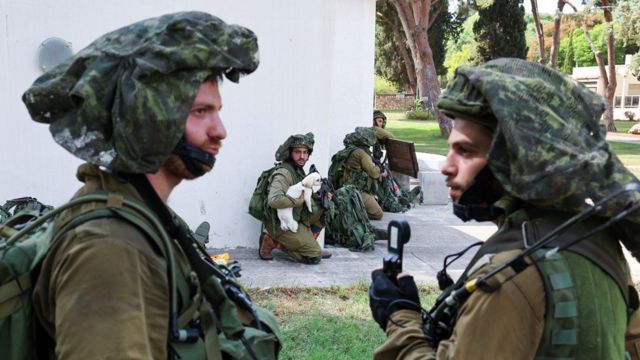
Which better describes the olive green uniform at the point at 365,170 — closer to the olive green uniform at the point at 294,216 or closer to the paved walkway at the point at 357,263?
the paved walkway at the point at 357,263

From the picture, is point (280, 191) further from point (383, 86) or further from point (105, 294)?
point (383, 86)

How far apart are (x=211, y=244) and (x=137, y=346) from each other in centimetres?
610

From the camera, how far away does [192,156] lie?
175 cm

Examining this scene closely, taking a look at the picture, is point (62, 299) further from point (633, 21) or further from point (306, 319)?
point (633, 21)

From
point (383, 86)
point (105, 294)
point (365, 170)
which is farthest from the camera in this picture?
point (383, 86)

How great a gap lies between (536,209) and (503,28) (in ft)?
92.4

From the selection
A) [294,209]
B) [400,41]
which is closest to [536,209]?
[294,209]

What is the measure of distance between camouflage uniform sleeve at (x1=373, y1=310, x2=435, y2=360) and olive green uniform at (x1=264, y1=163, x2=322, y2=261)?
489 centimetres

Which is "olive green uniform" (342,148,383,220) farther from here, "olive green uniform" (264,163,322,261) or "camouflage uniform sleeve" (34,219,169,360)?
"camouflage uniform sleeve" (34,219,169,360)

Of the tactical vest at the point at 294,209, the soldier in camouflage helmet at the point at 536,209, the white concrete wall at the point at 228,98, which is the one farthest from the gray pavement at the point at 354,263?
the soldier in camouflage helmet at the point at 536,209

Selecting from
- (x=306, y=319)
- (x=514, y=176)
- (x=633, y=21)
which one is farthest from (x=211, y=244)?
(x=633, y=21)

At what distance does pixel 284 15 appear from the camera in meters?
7.35

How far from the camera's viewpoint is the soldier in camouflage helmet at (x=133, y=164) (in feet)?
4.66

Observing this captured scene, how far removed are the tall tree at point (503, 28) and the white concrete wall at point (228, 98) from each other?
21986 millimetres
